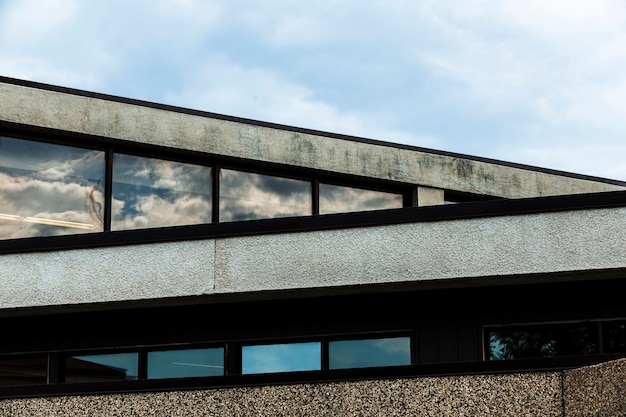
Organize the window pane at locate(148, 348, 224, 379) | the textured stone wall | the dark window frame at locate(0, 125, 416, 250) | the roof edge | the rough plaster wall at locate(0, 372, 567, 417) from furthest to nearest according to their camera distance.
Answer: the roof edge, the window pane at locate(148, 348, 224, 379), the dark window frame at locate(0, 125, 416, 250), the rough plaster wall at locate(0, 372, 567, 417), the textured stone wall

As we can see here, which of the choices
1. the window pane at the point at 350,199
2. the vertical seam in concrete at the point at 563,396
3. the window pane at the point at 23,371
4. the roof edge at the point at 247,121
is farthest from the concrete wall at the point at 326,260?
the window pane at the point at 350,199

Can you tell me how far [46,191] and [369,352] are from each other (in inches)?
204

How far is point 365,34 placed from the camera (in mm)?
46656

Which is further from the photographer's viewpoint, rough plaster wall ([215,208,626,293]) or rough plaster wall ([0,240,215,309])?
rough plaster wall ([0,240,215,309])

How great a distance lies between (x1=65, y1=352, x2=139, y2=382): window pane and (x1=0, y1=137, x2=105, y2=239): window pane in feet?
6.82

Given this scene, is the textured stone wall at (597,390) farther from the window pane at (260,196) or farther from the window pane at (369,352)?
the window pane at (260,196)

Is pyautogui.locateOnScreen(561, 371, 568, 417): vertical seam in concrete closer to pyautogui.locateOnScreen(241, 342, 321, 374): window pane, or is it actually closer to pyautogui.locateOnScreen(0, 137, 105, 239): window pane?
pyautogui.locateOnScreen(241, 342, 321, 374): window pane

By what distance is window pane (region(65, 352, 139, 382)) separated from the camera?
12.7 meters

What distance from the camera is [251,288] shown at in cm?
1101

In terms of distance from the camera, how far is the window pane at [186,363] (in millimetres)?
12453

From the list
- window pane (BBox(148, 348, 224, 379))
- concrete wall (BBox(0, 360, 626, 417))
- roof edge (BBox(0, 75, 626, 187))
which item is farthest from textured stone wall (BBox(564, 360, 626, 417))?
roof edge (BBox(0, 75, 626, 187))

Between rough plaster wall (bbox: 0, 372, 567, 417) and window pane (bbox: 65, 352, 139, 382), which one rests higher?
window pane (bbox: 65, 352, 139, 382)

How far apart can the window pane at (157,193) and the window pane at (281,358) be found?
3.13m

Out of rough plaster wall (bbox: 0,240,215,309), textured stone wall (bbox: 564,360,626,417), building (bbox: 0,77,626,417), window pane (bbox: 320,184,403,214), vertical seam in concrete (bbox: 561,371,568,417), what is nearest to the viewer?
textured stone wall (bbox: 564,360,626,417)
